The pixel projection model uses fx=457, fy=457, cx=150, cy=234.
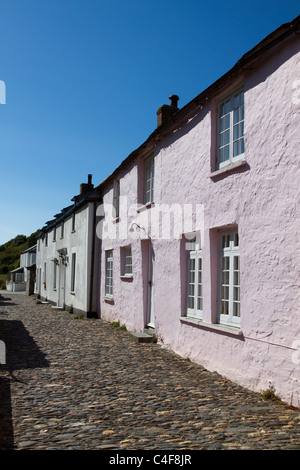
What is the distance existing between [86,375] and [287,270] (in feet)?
12.4

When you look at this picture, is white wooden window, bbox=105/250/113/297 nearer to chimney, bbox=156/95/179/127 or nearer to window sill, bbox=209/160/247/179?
chimney, bbox=156/95/179/127

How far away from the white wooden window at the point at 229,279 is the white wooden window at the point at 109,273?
8.74 meters

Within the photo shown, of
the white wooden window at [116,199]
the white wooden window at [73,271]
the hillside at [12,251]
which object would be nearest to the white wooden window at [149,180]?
the white wooden window at [116,199]

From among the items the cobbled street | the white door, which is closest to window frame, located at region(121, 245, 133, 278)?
the white door

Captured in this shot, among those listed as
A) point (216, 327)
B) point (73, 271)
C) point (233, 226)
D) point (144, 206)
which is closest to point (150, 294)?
point (144, 206)

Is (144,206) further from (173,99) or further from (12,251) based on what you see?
(12,251)

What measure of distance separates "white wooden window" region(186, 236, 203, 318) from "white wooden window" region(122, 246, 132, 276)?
15.4 ft

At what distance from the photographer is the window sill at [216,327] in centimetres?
728

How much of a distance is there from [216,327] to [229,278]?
881mm

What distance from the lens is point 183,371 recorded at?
8.13 meters

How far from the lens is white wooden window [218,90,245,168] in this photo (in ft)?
25.7

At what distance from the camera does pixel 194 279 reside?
9.52 meters

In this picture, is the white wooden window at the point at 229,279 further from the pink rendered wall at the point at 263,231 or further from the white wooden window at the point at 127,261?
the white wooden window at the point at 127,261
